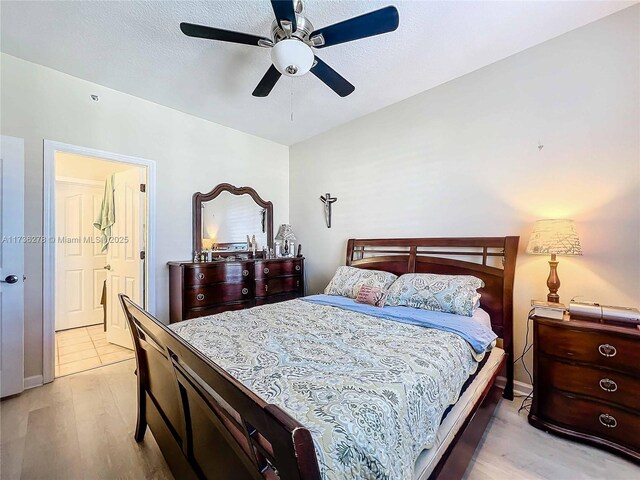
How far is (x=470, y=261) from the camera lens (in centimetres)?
264

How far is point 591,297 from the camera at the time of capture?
2.09 meters

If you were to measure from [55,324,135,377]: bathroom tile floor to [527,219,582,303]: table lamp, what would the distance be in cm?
409

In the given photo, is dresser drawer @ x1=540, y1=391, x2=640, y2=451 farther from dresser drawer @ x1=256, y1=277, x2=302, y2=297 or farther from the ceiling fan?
dresser drawer @ x1=256, y1=277, x2=302, y2=297

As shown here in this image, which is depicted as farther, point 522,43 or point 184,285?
Answer: point 184,285

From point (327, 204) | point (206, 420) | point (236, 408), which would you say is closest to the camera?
point (236, 408)

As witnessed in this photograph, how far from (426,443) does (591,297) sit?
1873 millimetres

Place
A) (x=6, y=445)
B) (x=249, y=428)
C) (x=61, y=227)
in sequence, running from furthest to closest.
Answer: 1. (x=61, y=227)
2. (x=6, y=445)
3. (x=249, y=428)

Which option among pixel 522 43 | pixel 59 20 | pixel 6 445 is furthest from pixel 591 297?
pixel 59 20

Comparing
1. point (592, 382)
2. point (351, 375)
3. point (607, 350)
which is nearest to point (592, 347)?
point (607, 350)

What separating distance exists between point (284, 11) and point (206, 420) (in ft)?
6.64

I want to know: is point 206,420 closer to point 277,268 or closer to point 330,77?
point 330,77

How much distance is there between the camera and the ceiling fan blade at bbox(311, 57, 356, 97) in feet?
6.38

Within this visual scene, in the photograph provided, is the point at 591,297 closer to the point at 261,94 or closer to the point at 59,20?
the point at 261,94

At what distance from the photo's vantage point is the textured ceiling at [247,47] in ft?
6.33
